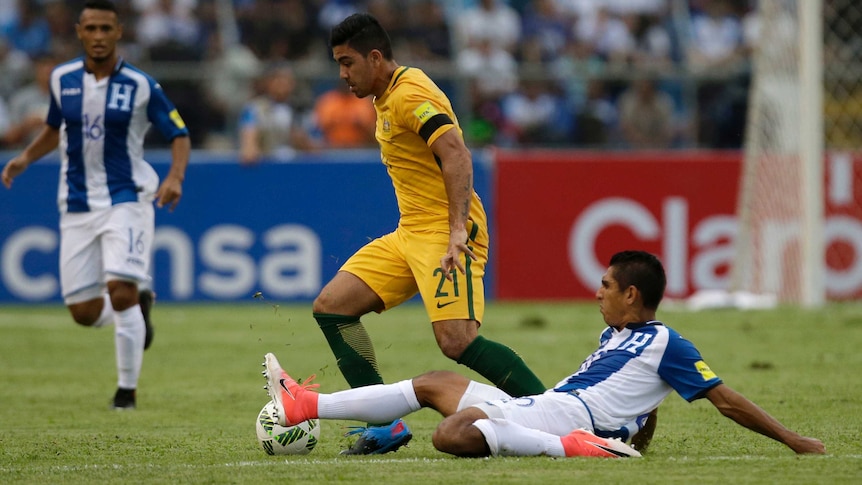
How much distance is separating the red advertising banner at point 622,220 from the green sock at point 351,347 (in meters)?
9.88

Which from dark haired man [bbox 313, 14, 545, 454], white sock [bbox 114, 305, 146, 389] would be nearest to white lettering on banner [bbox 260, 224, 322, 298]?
white sock [bbox 114, 305, 146, 389]

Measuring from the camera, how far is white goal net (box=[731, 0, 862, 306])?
15.3 metres

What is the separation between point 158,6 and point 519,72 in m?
5.05

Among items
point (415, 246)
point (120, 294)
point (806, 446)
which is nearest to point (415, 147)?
point (415, 246)

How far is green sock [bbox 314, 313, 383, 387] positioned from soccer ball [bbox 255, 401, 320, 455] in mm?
418

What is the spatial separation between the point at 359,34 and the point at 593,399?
2.02 metres

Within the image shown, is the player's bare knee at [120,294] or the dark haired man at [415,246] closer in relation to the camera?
the dark haired man at [415,246]

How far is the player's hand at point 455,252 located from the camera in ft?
20.1

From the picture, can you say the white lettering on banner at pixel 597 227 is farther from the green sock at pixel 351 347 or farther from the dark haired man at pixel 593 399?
the dark haired man at pixel 593 399

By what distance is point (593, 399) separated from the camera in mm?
5988

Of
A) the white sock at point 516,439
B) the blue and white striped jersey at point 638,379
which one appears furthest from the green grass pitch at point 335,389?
the blue and white striped jersey at point 638,379

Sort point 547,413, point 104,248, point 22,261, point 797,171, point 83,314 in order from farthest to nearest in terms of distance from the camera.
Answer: point 22,261
point 797,171
point 83,314
point 104,248
point 547,413

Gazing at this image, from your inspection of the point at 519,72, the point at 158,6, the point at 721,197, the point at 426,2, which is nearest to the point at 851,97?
the point at 721,197

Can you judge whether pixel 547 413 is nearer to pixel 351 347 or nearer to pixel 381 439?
pixel 381 439
